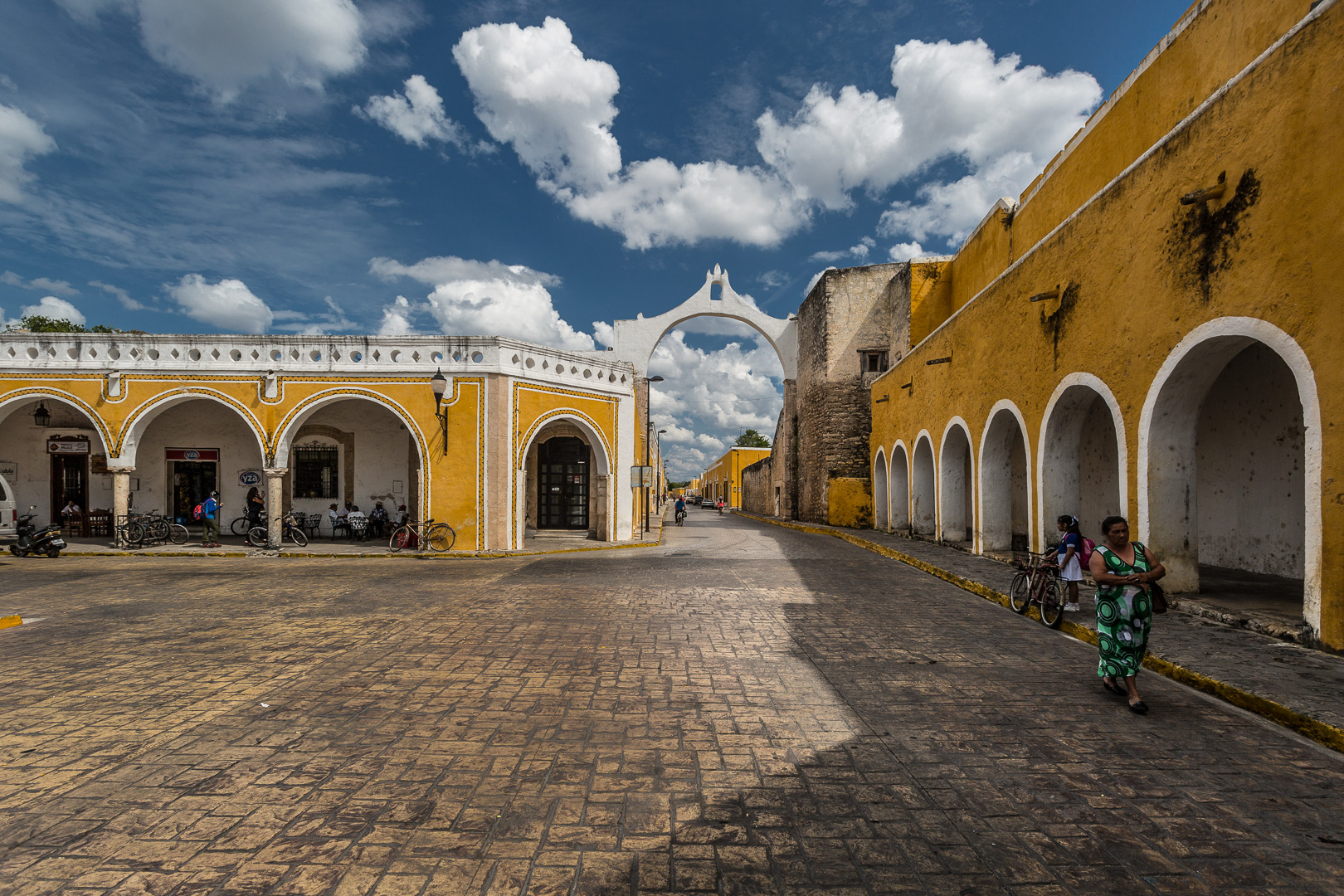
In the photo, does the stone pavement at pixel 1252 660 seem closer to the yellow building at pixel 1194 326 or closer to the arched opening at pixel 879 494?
the yellow building at pixel 1194 326

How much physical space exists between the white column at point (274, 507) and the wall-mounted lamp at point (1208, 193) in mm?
16037

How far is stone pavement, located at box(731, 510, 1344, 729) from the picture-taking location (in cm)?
406

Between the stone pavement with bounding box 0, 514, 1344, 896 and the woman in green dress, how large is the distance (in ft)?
1.04

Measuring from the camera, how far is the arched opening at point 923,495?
17.3m

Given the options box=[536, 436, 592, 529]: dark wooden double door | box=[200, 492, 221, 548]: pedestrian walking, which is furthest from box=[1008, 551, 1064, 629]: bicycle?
box=[200, 492, 221, 548]: pedestrian walking

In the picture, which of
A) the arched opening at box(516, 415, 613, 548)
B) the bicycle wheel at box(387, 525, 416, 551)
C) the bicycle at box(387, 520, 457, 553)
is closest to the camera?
the bicycle at box(387, 520, 457, 553)

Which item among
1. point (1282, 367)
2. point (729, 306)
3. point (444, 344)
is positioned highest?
point (729, 306)

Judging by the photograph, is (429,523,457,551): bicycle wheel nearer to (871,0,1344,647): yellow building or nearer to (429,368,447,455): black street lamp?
(429,368,447,455): black street lamp

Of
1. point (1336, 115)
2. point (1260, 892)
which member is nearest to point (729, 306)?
point (1336, 115)

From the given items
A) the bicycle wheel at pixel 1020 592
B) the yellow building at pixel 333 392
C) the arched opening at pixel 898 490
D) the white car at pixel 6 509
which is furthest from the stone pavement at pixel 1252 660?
the white car at pixel 6 509

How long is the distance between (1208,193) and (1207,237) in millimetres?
425

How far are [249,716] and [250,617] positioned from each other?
362cm

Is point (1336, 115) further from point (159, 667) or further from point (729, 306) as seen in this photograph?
point (729, 306)

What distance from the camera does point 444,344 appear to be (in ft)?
45.2
